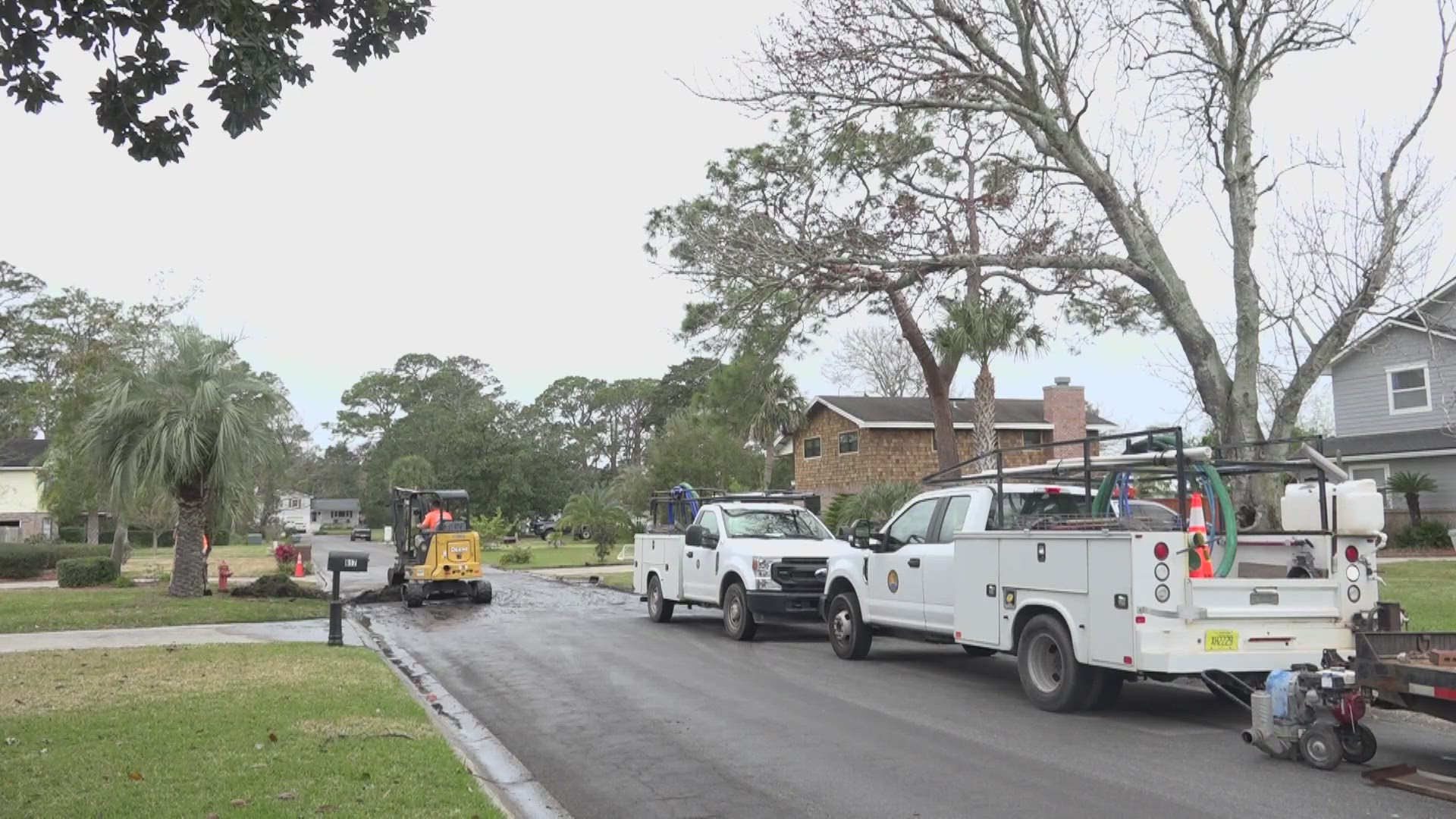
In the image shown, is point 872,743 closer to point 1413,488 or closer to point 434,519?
point 434,519

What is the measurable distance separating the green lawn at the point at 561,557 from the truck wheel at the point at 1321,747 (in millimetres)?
31121

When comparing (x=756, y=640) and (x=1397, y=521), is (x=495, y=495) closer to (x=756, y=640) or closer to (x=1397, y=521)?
(x=1397, y=521)

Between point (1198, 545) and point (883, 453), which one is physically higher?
point (883, 453)

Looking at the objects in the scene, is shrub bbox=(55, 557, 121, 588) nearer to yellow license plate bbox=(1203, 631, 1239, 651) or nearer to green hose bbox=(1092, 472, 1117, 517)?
green hose bbox=(1092, 472, 1117, 517)

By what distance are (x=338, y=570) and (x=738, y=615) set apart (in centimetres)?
549

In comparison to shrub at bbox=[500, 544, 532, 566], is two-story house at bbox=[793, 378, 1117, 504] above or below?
above

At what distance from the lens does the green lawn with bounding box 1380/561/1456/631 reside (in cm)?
1291

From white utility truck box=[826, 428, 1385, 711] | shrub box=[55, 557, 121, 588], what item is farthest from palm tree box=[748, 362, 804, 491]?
white utility truck box=[826, 428, 1385, 711]

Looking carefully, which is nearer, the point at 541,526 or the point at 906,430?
the point at 906,430

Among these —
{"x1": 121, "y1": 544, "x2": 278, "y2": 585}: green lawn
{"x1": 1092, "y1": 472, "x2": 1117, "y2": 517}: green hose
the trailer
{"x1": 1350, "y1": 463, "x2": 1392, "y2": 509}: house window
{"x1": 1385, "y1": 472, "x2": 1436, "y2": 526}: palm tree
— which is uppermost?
{"x1": 1350, "y1": 463, "x2": 1392, "y2": 509}: house window

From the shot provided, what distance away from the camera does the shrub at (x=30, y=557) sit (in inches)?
1261

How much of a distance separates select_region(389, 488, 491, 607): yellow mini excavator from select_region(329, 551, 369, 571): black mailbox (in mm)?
6337

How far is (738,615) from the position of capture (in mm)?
15836

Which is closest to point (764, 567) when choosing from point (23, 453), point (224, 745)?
point (224, 745)
